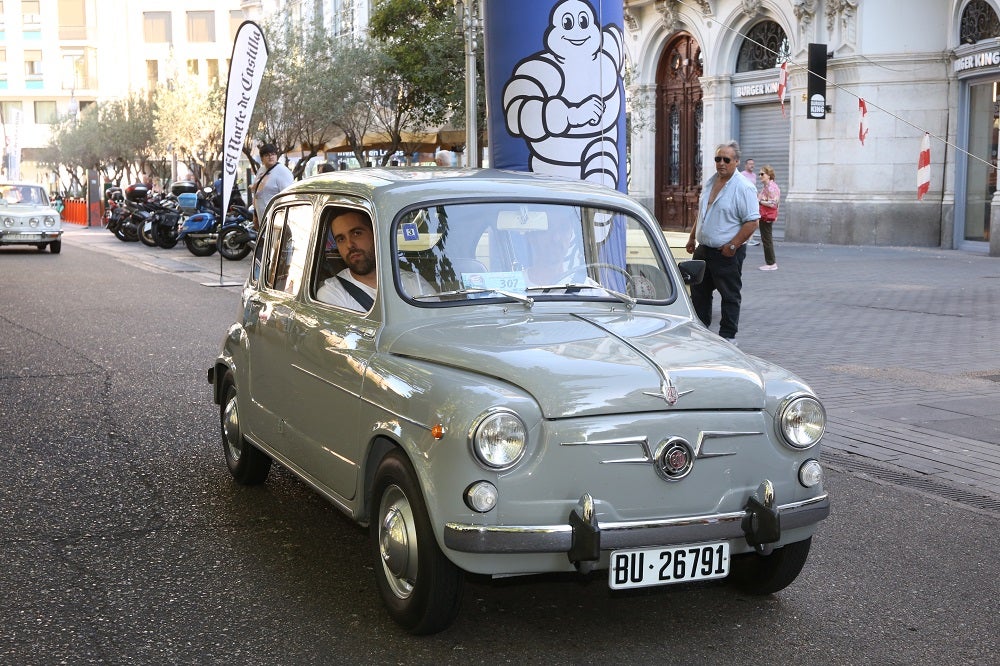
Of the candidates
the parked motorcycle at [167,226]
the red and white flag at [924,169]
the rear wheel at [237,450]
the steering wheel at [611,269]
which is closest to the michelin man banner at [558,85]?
the rear wheel at [237,450]

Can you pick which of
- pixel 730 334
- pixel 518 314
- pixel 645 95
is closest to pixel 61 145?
pixel 645 95

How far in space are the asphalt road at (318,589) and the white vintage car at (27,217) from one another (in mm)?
21225

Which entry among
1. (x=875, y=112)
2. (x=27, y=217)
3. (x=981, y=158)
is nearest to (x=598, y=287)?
(x=981, y=158)

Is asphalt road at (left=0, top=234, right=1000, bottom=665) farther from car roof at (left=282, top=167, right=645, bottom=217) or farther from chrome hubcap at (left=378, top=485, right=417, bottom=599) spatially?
car roof at (left=282, top=167, right=645, bottom=217)

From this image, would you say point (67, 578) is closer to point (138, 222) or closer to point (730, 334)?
point (730, 334)

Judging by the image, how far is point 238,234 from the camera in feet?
79.7

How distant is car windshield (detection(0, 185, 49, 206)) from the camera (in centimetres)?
2781

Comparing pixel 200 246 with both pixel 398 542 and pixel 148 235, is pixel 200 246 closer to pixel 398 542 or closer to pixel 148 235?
pixel 148 235

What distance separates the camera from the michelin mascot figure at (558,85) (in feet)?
36.6

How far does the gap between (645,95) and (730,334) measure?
22818 mm

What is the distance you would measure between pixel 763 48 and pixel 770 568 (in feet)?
81.4

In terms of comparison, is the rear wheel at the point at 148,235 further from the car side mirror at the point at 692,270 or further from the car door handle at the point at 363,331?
the car door handle at the point at 363,331

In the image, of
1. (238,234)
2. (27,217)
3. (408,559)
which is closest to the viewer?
(408,559)

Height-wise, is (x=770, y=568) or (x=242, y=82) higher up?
(x=242, y=82)
